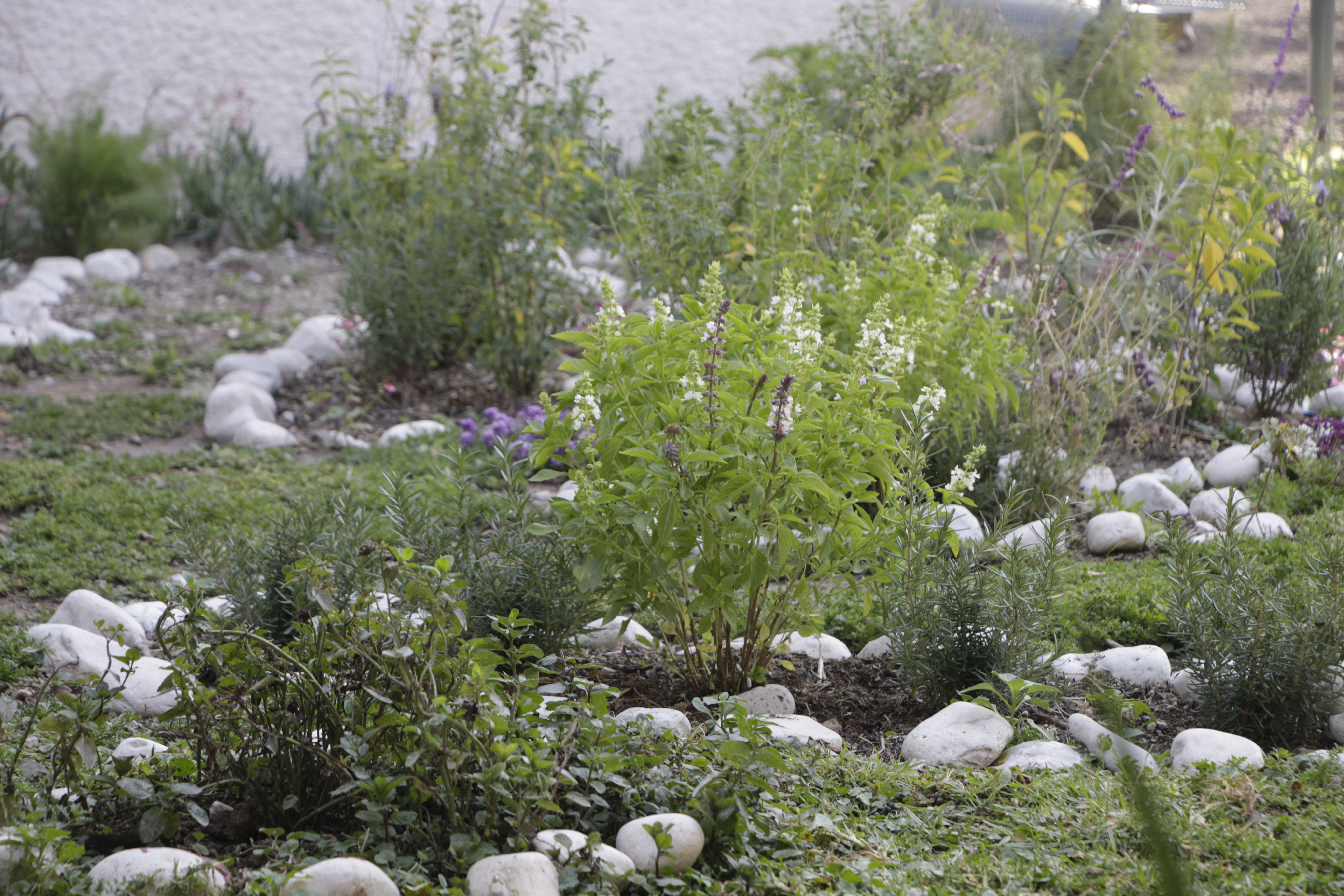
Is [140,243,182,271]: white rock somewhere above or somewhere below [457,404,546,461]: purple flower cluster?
above

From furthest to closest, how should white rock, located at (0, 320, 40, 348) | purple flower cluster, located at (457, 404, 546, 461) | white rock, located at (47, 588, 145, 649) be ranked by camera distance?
white rock, located at (0, 320, 40, 348)
purple flower cluster, located at (457, 404, 546, 461)
white rock, located at (47, 588, 145, 649)

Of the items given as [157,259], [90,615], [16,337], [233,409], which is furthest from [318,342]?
[90,615]

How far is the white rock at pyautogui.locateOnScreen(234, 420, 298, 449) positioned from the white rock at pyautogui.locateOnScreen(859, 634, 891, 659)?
285 centimetres

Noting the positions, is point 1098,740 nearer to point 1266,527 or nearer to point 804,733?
point 804,733

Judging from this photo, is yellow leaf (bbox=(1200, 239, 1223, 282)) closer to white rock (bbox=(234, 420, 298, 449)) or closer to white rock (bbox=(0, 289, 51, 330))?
white rock (bbox=(234, 420, 298, 449))

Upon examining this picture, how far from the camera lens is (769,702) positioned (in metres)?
2.43

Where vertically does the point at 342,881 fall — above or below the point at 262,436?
above

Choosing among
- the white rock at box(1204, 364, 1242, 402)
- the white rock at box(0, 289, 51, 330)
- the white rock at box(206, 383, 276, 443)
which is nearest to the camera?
the white rock at box(1204, 364, 1242, 402)

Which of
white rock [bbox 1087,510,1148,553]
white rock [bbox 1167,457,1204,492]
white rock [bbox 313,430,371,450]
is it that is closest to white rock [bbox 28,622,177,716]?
white rock [bbox 313,430,371,450]

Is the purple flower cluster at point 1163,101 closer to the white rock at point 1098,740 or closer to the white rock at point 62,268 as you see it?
the white rock at point 1098,740

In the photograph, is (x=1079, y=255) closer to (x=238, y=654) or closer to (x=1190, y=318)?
(x=1190, y=318)

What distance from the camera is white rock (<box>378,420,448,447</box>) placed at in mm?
4492

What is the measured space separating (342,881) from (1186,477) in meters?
3.35

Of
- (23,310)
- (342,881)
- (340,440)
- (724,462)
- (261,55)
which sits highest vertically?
(261,55)
